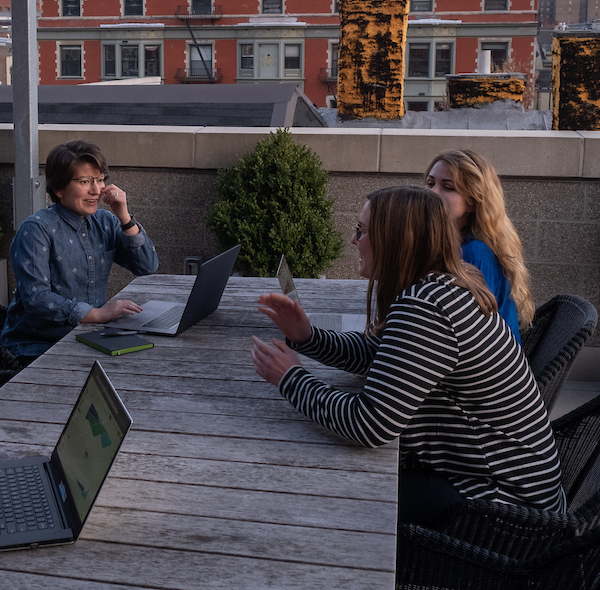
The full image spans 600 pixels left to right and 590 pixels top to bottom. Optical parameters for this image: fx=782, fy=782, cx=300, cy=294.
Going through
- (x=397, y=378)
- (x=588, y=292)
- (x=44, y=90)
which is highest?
(x=44, y=90)

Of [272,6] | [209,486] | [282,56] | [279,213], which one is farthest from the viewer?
[272,6]

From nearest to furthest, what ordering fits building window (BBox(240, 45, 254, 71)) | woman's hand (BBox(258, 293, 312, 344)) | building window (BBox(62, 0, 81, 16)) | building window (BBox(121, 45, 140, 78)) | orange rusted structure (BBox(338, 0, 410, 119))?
woman's hand (BBox(258, 293, 312, 344)), orange rusted structure (BBox(338, 0, 410, 119)), building window (BBox(240, 45, 254, 71)), building window (BBox(121, 45, 140, 78)), building window (BBox(62, 0, 81, 16))

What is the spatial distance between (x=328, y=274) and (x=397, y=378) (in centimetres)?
381

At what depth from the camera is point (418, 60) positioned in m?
48.1

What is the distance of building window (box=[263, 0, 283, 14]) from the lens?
163 feet

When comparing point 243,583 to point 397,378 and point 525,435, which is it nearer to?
point 397,378

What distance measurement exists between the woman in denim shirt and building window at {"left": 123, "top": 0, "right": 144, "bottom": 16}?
169ft

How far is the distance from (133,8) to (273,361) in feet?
177

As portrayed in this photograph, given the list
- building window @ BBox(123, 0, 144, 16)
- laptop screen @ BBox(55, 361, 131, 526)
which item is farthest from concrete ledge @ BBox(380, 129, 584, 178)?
building window @ BBox(123, 0, 144, 16)

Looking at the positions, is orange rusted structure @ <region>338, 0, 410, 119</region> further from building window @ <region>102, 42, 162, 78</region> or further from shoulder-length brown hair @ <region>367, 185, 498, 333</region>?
building window @ <region>102, 42, 162, 78</region>

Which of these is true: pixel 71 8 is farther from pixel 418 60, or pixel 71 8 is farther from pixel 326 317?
pixel 326 317

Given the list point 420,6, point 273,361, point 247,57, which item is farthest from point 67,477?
point 420,6

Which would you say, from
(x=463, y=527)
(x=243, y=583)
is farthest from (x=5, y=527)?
(x=463, y=527)

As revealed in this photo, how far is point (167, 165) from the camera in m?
5.52
